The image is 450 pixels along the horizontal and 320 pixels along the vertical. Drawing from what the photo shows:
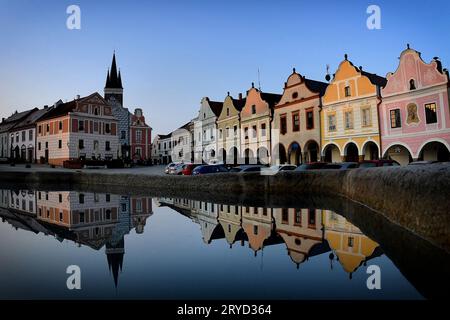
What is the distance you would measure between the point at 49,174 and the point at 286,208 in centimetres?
2689

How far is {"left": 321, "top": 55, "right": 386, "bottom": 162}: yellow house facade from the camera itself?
27.7 metres

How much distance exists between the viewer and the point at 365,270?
5.61 meters

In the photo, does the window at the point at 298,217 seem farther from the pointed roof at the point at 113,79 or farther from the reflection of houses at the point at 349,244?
the pointed roof at the point at 113,79

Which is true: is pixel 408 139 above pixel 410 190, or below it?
above

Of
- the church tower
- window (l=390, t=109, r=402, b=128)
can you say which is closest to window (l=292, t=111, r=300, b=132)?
window (l=390, t=109, r=402, b=128)

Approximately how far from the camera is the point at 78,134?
49719 millimetres

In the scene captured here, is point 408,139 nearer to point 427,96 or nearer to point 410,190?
point 427,96

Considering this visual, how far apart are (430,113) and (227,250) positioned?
22994mm

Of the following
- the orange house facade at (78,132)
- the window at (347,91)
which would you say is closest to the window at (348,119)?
the window at (347,91)

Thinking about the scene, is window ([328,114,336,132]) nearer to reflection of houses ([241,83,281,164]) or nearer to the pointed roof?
reflection of houses ([241,83,281,164])

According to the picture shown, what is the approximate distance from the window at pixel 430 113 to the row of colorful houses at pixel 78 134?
141 feet

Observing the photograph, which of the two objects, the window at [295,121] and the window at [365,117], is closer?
the window at [365,117]

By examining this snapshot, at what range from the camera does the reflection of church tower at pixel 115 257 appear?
5.76 metres
